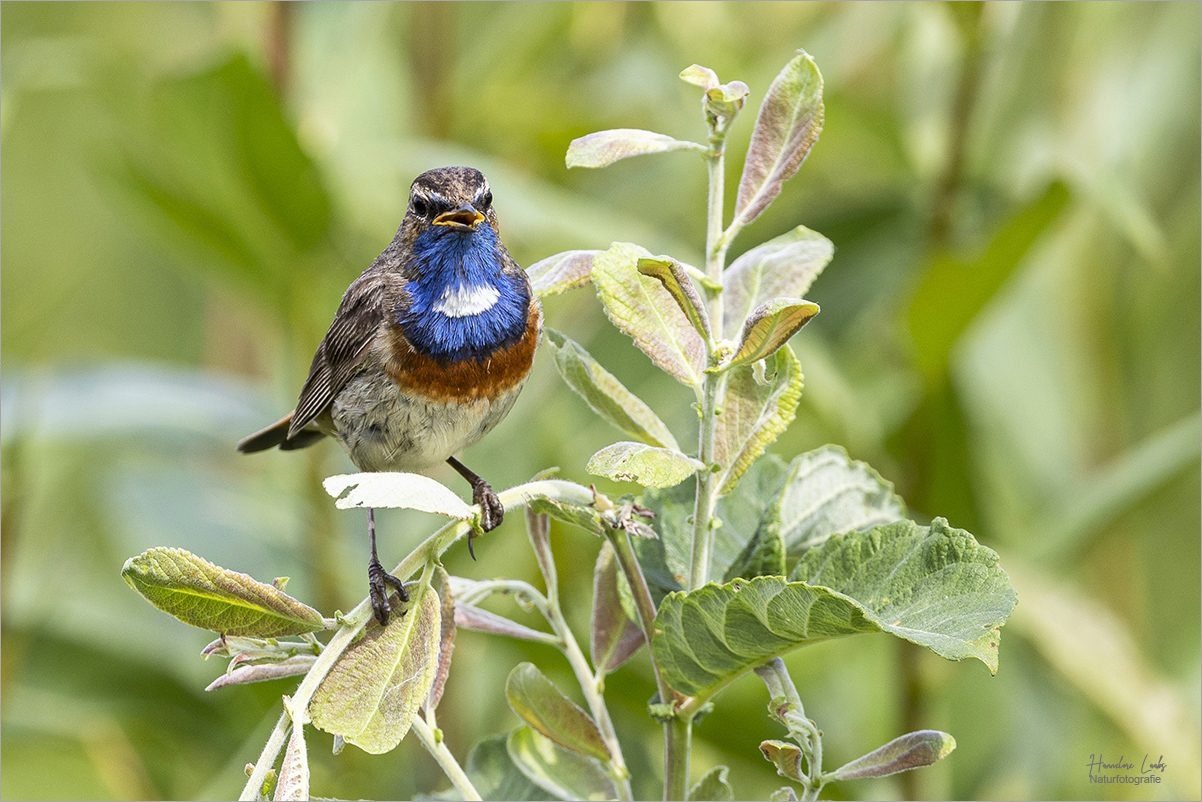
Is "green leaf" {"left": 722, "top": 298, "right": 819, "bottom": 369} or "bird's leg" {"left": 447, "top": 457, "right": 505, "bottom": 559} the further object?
"bird's leg" {"left": 447, "top": 457, "right": 505, "bottom": 559}

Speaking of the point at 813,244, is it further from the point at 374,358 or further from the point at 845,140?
the point at 845,140

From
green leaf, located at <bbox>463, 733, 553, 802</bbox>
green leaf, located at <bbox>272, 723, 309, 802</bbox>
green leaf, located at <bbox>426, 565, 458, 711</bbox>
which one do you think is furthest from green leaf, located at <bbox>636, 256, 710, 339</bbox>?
green leaf, located at <bbox>463, 733, 553, 802</bbox>

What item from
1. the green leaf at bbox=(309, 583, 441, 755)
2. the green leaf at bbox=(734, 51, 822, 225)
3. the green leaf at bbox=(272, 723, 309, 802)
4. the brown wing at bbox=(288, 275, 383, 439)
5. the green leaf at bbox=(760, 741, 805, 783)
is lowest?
the green leaf at bbox=(272, 723, 309, 802)

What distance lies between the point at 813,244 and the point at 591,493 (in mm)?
305

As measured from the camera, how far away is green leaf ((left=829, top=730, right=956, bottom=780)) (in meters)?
0.79

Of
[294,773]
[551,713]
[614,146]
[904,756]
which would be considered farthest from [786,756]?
[614,146]

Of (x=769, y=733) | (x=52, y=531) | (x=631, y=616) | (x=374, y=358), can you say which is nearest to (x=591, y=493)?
(x=631, y=616)

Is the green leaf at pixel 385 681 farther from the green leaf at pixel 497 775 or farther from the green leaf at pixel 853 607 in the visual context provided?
the green leaf at pixel 497 775

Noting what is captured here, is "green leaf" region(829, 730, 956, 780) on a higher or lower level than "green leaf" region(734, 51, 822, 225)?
lower

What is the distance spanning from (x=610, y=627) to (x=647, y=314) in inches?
12.0

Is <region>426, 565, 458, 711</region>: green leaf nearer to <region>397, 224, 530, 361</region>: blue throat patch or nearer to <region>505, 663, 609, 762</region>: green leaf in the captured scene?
<region>505, 663, 609, 762</region>: green leaf

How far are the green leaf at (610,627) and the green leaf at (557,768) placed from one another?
0.08 m

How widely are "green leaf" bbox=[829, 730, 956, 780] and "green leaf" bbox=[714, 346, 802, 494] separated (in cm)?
21

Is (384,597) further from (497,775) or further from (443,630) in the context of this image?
(497,775)
